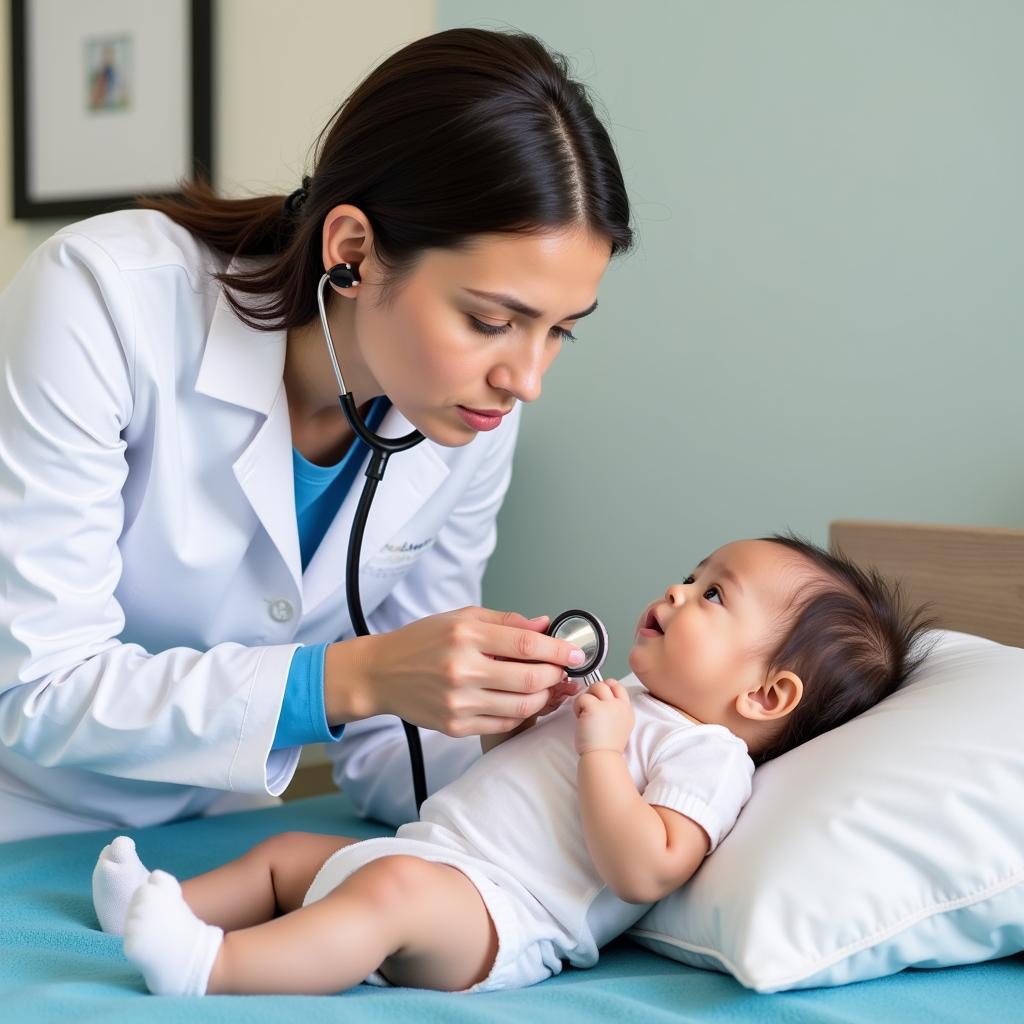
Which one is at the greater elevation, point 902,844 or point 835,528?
point 835,528

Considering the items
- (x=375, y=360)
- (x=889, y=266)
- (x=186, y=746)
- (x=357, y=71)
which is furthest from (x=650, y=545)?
(x=357, y=71)

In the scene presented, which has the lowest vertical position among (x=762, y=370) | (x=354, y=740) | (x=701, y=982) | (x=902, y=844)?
(x=354, y=740)

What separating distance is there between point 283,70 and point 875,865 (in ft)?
6.46

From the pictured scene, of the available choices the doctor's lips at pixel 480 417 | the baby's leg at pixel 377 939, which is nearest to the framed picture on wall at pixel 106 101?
the doctor's lips at pixel 480 417

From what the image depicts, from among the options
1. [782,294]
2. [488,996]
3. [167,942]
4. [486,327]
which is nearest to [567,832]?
[488,996]

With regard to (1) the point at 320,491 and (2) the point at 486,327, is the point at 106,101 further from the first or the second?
(2) the point at 486,327

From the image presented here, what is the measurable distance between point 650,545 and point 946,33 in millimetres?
857

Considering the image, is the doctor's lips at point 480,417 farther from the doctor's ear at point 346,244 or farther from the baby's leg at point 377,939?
the baby's leg at point 377,939

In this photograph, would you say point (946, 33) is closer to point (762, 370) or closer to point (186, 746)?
point (762, 370)

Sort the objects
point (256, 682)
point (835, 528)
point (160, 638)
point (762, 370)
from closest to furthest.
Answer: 1. point (256, 682)
2. point (160, 638)
3. point (835, 528)
4. point (762, 370)

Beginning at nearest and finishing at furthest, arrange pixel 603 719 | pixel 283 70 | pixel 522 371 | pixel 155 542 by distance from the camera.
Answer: pixel 603 719 < pixel 522 371 < pixel 155 542 < pixel 283 70

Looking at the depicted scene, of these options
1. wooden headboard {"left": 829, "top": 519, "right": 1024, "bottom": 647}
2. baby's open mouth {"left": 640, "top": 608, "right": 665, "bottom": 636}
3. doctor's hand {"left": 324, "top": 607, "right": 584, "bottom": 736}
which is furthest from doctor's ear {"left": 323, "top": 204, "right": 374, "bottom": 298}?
wooden headboard {"left": 829, "top": 519, "right": 1024, "bottom": 647}

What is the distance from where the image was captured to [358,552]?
133cm

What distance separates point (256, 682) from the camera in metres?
1.17
